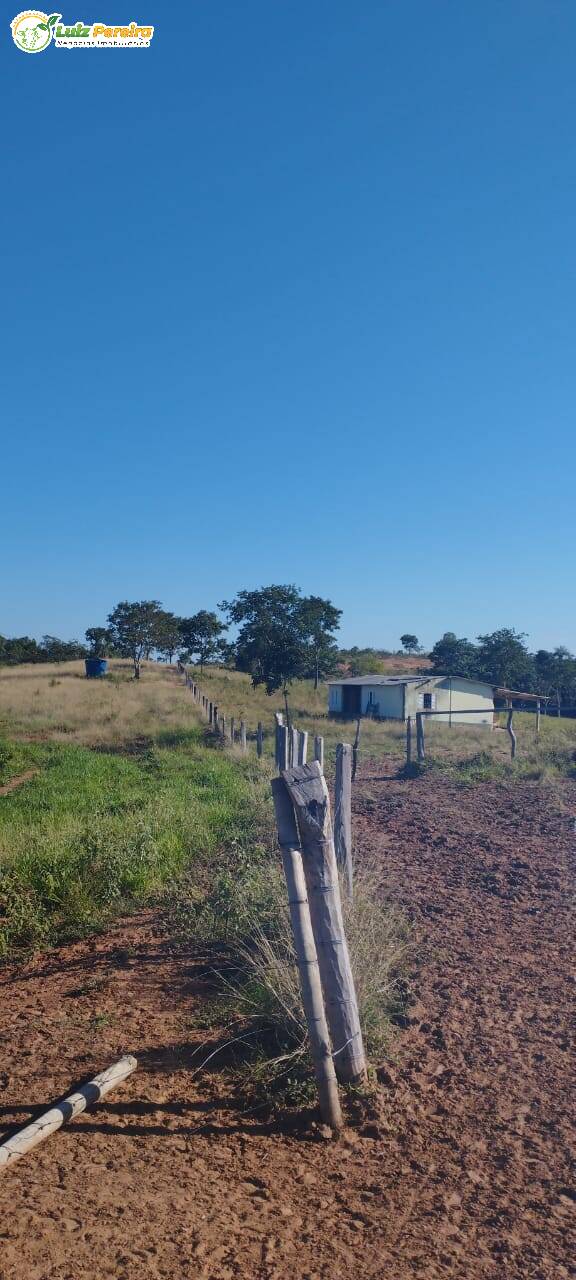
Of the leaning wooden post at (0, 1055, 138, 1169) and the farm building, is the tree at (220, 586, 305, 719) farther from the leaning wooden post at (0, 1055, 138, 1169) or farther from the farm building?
the leaning wooden post at (0, 1055, 138, 1169)

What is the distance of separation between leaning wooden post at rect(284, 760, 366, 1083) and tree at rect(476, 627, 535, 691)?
54.9 m

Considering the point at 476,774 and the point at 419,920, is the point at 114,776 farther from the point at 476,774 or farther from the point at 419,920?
the point at 419,920

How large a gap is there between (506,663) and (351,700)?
59.9 feet

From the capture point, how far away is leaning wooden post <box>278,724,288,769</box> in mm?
9484

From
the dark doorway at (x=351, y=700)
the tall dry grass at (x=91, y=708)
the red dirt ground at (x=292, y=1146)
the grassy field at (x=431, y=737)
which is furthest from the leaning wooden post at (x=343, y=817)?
the dark doorway at (x=351, y=700)

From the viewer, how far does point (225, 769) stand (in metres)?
15.8

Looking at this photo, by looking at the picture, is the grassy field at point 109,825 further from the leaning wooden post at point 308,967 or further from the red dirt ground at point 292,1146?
the leaning wooden post at point 308,967

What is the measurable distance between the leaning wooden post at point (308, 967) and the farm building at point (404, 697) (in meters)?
35.6

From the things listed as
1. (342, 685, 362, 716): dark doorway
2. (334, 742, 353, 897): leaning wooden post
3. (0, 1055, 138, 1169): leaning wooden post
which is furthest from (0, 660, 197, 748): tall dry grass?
(0, 1055, 138, 1169): leaning wooden post

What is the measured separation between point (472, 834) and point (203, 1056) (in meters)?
6.42

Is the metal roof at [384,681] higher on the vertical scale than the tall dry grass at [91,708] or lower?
higher

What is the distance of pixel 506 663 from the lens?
58.1 meters

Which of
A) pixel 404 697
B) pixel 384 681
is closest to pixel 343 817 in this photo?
pixel 404 697

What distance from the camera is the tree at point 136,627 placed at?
62281 millimetres
